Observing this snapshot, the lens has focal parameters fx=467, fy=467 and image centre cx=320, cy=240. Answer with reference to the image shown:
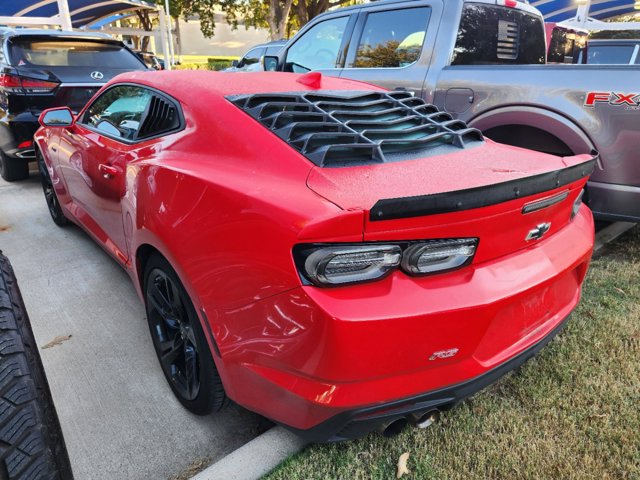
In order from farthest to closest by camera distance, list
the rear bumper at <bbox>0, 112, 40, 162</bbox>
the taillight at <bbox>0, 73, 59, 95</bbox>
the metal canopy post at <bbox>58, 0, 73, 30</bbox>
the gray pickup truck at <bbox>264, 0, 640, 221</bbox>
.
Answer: the metal canopy post at <bbox>58, 0, 73, 30</bbox> → the rear bumper at <bbox>0, 112, 40, 162</bbox> → the taillight at <bbox>0, 73, 59, 95</bbox> → the gray pickup truck at <bbox>264, 0, 640, 221</bbox>

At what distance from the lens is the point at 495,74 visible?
3.54 meters

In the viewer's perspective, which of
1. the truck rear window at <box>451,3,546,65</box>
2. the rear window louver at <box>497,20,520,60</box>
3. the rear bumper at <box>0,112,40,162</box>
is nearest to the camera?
the truck rear window at <box>451,3,546,65</box>

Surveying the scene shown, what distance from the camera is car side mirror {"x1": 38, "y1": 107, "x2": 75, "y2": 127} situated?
3.49m

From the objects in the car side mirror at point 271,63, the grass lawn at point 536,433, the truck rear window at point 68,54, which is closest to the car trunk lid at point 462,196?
the grass lawn at point 536,433

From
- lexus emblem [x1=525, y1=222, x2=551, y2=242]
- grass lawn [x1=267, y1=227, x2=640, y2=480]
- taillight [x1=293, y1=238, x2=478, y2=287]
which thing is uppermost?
taillight [x1=293, y1=238, x2=478, y2=287]

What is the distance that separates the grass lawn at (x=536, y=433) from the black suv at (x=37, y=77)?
5357 mm

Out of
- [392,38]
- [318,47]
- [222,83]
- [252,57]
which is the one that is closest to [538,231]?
[222,83]

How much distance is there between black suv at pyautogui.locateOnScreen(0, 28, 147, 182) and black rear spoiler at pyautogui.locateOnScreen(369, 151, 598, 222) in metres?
5.47

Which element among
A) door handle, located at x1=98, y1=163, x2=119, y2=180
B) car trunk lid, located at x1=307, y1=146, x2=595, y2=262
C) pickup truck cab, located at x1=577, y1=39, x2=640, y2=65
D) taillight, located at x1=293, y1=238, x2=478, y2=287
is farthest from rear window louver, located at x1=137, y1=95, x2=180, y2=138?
pickup truck cab, located at x1=577, y1=39, x2=640, y2=65

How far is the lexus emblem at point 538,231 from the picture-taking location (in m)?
1.75

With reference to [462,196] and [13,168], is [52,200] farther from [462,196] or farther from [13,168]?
[462,196]

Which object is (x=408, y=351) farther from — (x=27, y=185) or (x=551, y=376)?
(x=27, y=185)

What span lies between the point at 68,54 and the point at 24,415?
5.72m

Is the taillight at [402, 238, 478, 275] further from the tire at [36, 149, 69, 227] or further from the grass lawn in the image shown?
the tire at [36, 149, 69, 227]
